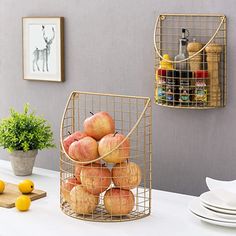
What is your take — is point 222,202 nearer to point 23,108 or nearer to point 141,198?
point 141,198

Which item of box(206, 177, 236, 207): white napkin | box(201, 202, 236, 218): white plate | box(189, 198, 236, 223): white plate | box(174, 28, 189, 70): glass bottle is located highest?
box(174, 28, 189, 70): glass bottle

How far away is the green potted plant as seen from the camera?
105 inches

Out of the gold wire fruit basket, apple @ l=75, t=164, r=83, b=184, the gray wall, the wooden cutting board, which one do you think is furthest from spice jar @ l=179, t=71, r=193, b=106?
the wooden cutting board

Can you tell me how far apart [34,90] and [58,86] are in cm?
17

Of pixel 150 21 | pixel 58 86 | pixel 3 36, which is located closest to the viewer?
pixel 150 21

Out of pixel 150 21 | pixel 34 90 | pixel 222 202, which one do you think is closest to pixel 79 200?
pixel 222 202

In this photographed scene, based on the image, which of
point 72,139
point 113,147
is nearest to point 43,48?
point 72,139

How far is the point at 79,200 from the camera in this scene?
6.86 feet

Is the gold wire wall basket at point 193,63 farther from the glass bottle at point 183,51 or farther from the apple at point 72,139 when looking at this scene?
the apple at point 72,139

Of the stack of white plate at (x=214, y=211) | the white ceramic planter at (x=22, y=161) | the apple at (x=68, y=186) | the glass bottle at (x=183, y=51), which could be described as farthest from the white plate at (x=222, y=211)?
the white ceramic planter at (x=22, y=161)

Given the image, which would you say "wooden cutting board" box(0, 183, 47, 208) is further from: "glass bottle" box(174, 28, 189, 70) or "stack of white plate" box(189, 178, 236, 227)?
"glass bottle" box(174, 28, 189, 70)

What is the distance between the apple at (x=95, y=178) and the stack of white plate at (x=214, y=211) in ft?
0.98

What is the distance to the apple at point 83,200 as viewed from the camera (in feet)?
6.85

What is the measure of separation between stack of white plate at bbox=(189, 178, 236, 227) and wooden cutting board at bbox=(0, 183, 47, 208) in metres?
0.61
